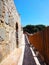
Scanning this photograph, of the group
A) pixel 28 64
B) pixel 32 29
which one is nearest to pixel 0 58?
pixel 28 64

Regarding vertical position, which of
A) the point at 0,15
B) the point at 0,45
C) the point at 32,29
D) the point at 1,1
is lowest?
the point at 0,45

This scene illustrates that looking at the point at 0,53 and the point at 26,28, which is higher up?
the point at 26,28

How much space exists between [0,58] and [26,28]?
5899 cm

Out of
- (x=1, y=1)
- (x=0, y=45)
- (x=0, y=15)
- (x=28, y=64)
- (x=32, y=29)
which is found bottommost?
(x=28, y=64)

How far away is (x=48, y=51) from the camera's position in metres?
6.03

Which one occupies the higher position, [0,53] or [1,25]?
[1,25]

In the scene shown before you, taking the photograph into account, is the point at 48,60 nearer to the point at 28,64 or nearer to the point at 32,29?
the point at 28,64

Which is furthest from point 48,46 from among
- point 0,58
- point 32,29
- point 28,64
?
point 32,29

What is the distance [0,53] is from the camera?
373 centimetres

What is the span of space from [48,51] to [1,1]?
316cm

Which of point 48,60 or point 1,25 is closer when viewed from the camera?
point 1,25

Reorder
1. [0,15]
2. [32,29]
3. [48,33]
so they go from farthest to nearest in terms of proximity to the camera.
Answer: [32,29] → [48,33] → [0,15]

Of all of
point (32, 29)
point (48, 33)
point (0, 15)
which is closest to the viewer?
point (0, 15)

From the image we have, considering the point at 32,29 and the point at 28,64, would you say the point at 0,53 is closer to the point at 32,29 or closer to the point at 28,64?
the point at 28,64
